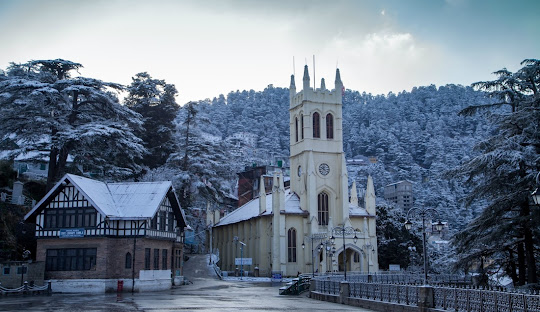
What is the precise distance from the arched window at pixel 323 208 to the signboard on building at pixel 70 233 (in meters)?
32.7

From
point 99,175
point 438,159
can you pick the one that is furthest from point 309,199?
point 438,159

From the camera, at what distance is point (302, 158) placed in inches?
2630

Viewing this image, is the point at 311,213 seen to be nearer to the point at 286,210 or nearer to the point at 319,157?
the point at 286,210

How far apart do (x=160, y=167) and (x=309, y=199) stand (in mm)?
17412

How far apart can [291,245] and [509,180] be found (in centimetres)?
3554

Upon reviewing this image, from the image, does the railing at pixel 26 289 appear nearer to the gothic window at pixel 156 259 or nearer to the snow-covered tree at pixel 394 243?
the gothic window at pixel 156 259

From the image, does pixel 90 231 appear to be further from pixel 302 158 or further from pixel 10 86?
pixel 302 158

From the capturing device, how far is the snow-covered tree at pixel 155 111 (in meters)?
65.8

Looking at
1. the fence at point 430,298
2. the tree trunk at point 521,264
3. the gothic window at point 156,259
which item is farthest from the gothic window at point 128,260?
the tree trunk at point 521,264

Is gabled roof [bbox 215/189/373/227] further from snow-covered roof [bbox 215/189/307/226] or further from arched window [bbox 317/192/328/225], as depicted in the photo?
arched window [bbox 317/192/328/225]

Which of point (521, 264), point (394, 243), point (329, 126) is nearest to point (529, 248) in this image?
point (521, 264)

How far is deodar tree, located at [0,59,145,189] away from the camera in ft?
134

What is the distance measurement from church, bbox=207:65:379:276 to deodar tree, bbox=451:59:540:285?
85.8ft

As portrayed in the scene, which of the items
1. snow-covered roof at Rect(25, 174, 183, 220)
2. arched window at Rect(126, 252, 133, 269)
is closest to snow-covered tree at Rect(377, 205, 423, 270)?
snow-covered roof at Rect(25, 174, 183, 220)
